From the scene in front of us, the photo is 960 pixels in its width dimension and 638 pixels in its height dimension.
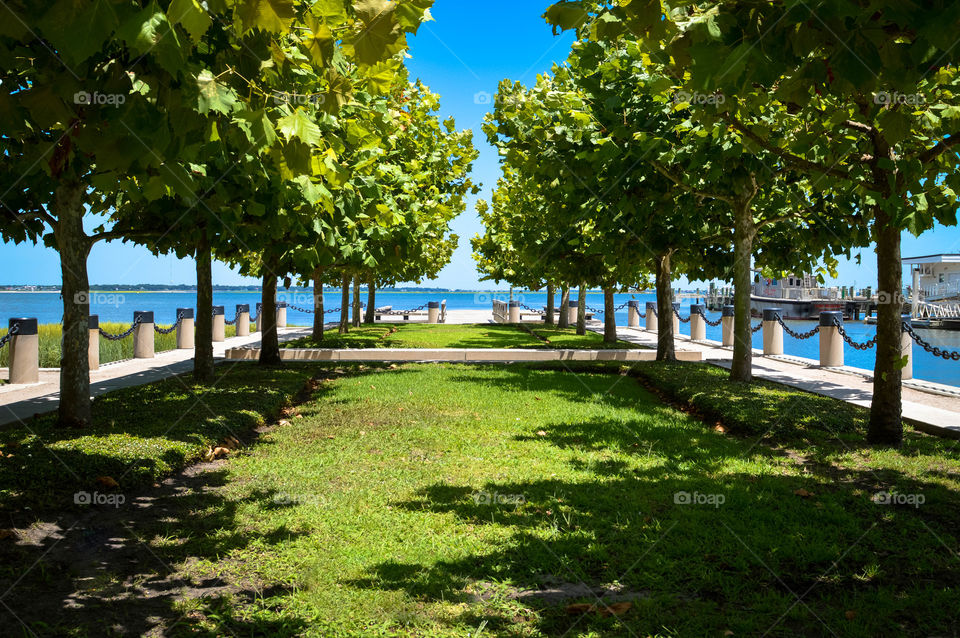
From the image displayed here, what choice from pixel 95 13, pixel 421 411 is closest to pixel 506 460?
pixel 421 411

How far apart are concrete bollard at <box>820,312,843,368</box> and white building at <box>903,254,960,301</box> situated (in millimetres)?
33679

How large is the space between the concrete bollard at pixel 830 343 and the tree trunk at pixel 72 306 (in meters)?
16.1

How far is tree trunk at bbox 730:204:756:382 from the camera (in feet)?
40.9

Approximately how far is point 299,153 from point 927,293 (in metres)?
56.8

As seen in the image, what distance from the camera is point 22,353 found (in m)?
12.3

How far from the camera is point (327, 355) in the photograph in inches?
664

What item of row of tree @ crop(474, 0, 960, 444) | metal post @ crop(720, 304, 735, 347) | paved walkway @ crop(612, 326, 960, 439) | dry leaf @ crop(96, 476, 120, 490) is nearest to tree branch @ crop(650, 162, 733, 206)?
row of tree @ crop(474, 0, 960, 444)

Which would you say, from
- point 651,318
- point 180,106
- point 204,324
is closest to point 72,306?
point 204,324

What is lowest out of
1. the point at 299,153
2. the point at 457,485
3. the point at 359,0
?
the point at 457,485

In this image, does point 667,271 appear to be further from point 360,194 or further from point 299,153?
point 299,153

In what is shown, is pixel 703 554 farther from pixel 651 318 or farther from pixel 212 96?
pixel 651 318

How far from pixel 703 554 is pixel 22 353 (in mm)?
13070

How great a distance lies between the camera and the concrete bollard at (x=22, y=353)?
40.3 feet

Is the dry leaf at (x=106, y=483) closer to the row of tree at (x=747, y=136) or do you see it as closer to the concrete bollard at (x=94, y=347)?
the row of tree at (x=747, y=136)
